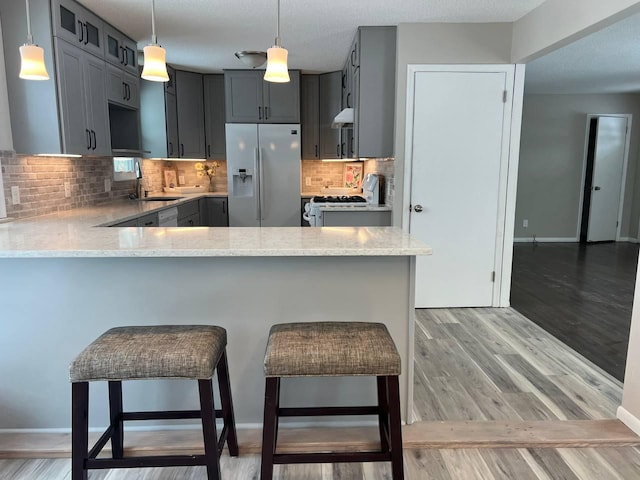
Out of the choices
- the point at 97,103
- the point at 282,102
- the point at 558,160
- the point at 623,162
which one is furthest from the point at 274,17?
the point at 623,162

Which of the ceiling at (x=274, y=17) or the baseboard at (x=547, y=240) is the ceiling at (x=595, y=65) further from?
the baseboard at (x=547, y=240)

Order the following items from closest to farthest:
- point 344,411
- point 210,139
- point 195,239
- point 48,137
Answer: point 344,411, point 195,239, point 48,137, point 210,139

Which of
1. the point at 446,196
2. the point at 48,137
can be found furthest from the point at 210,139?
the point at 446,196

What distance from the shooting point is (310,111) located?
17.9 ft

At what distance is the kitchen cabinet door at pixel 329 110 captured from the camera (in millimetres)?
5316

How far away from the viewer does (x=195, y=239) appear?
6.34 ft

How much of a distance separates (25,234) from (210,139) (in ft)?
11.8

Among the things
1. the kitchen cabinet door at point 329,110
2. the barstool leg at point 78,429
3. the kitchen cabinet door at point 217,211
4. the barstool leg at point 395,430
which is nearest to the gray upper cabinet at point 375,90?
the kitchen cabinet door at point 329,110

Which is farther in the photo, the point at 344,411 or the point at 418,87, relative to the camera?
the point at 418,87

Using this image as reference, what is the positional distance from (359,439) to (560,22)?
2.79 m

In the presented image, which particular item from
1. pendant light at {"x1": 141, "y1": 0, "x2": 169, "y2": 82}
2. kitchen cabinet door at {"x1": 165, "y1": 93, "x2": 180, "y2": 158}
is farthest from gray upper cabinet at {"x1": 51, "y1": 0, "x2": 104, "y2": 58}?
kitchen cabinet door at {"x1": 165, "y1": 93, "x2": 180, "y2": 158}

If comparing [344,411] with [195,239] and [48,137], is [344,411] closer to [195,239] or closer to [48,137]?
[195,239]

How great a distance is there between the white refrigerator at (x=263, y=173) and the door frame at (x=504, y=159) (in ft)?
6.35

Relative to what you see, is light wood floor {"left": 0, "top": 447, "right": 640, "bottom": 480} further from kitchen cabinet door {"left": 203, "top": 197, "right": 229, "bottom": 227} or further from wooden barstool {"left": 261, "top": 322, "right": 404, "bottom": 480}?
kitchen cabinet door {"left": 203, "top": 197, "right": 229, "bottom": 227}
